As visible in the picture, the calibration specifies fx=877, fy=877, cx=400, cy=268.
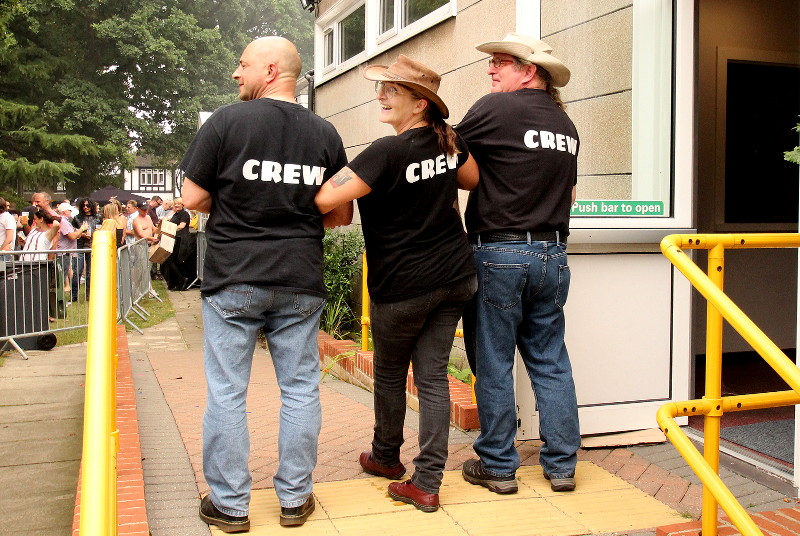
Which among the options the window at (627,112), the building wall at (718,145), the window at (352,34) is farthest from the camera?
the window at (352,34)

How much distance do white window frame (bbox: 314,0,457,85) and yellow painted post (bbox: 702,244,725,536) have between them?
440cm

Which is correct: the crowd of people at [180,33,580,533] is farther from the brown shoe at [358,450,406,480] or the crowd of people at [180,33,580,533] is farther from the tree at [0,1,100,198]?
the tree at [0,1,100,198]

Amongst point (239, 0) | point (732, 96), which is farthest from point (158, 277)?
point (239, 0)

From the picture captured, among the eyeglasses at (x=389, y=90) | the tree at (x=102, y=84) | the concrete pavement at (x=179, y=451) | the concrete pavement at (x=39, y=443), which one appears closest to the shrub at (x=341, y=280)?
the concrete pavement at (x=179, y=451)

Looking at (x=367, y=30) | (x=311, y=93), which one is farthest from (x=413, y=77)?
(x=311, y=93)

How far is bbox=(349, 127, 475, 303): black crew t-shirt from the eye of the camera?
3.39 m

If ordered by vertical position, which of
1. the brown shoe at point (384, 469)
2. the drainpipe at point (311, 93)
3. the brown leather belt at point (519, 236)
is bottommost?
the brown shoe at point (384, 469)

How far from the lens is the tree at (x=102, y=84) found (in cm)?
3094

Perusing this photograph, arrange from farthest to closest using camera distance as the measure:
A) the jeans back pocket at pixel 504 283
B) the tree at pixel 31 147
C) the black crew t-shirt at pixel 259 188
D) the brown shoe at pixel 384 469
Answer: the tree at pixel 31 147
the brown shoe at pixel 384 469
the jeans back pocket at pixel 504 283
the black crew t-shirt at pixel 259 188

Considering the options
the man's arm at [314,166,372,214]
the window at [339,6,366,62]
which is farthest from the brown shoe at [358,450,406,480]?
the window at [339,6,366,62]

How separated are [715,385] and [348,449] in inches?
85.8

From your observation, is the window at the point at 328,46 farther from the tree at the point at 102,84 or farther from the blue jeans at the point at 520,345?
the tree at the point at 102,84

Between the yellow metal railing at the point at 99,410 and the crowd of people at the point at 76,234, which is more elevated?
the crowd of people at the point at 76,234

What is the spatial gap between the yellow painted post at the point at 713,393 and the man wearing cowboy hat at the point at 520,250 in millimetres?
845
